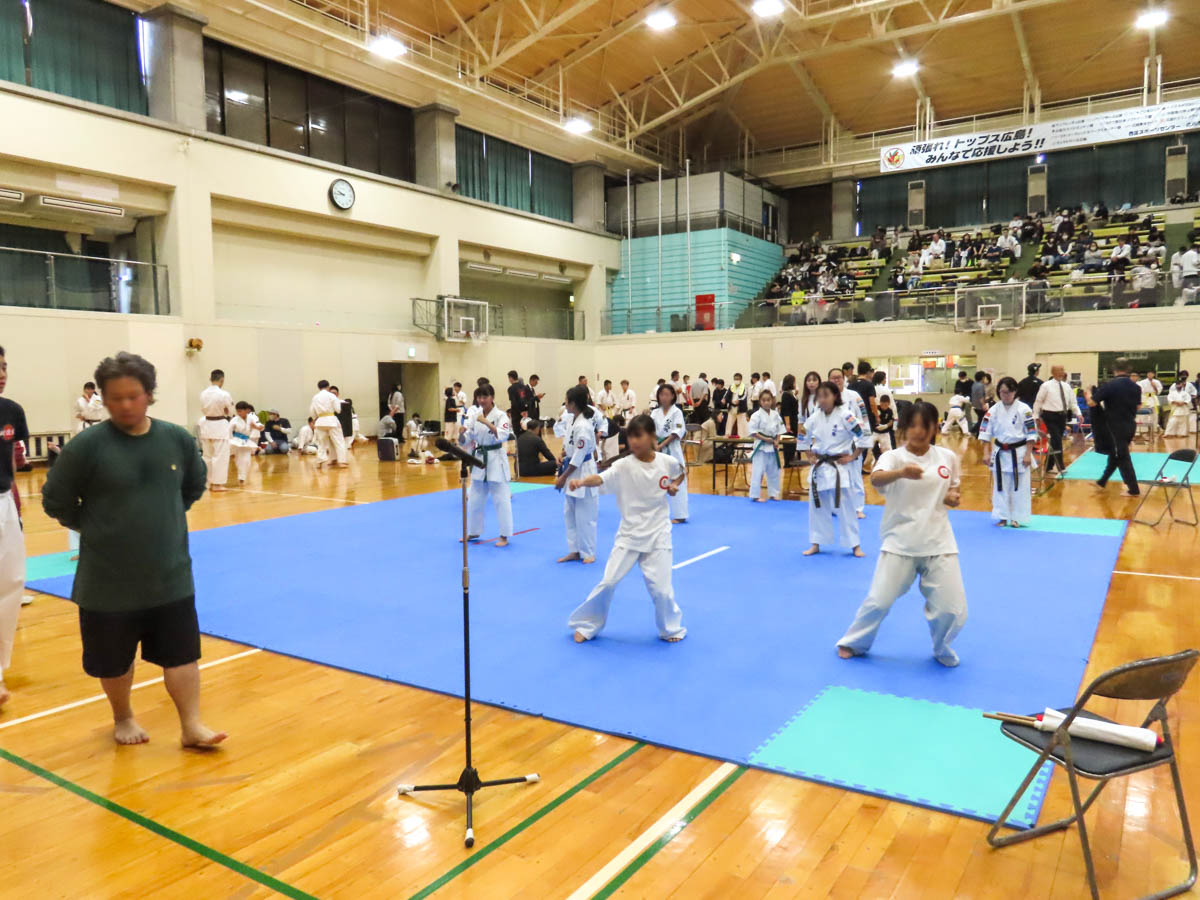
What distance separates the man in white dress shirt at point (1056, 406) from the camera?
39.3ft

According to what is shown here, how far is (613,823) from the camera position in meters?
2.90

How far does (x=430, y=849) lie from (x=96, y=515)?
1.85m

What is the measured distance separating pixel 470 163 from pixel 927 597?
21719 millimetres

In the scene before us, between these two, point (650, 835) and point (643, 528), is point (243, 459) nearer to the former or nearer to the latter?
point (643, 528)

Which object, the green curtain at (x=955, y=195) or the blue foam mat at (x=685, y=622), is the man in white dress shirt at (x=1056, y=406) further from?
the green curtain at (x=955, y=195)

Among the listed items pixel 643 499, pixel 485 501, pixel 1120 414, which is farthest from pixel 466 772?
pixel 1120 414

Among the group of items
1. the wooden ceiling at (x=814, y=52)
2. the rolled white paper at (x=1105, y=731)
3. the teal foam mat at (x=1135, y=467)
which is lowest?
the teal foam mat at (x=1135, y=467)

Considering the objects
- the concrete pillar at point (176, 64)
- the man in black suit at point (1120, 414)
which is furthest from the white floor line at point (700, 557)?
the concrete pillar at point (176, 64)

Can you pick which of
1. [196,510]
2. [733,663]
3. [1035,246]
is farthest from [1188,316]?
A: [196,510]

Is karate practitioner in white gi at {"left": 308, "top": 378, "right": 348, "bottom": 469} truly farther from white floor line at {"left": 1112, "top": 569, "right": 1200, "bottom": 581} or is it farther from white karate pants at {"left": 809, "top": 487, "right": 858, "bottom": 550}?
white floor line at {"left": 1112, "top": 569, "right": 1200, "bottom": 581}

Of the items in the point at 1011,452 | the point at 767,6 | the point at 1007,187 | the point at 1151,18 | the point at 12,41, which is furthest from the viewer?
the point at 1007,187

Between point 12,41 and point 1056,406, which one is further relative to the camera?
point 12,41

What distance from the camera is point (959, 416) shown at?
19.1 m

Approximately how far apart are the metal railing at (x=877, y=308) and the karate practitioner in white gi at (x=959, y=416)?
9.19ft
